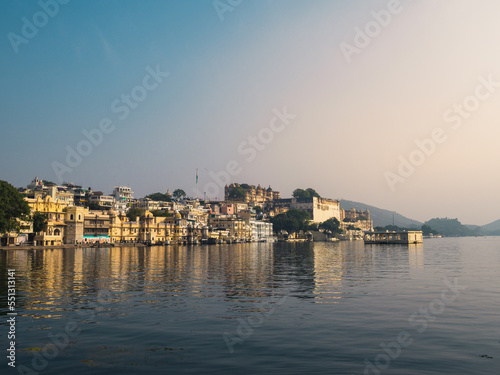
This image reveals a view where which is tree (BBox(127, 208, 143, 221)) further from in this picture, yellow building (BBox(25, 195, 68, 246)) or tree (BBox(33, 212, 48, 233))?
tree (BBox(33, 212, 48, 233))

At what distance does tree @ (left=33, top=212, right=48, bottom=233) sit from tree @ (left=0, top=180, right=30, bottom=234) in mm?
13260

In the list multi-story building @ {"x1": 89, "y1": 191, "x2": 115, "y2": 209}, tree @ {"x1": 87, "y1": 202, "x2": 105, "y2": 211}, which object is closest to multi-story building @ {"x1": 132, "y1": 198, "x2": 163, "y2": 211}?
multi-story building @ {"x1": 89, "y1": 191, "x2": 115, "y2": 209}

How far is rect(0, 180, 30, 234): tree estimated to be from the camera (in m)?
75.0

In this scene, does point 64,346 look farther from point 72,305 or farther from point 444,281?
point 444,281

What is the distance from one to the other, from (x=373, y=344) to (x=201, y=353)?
5.38 meters

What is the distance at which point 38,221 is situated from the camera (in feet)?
317

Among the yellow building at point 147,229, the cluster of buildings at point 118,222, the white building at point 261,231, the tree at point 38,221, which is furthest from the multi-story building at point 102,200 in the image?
the white building at point 261,231

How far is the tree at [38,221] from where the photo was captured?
96.1 meters

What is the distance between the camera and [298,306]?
831 inches

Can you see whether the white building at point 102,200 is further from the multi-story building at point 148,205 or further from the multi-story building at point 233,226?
the multi-story building at point 233,226

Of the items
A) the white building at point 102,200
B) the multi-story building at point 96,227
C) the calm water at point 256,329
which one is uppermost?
the white building at point 102,200

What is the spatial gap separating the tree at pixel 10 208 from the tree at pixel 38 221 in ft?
43.5

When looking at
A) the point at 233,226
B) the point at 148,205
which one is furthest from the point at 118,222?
the point at 233,226

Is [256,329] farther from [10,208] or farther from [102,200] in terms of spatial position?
[102,200]
